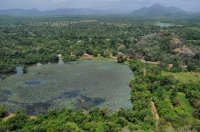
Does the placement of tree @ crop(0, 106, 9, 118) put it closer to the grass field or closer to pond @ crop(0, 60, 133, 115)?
pond @ crop(0, 60, 133, 115)

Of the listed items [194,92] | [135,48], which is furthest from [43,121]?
[135,48]

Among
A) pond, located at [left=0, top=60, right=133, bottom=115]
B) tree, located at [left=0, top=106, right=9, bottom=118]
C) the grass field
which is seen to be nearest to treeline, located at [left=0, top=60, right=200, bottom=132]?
tree, located at [left=0, top=106, right=9, bottom=118]

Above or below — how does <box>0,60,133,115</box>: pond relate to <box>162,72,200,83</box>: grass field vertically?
below

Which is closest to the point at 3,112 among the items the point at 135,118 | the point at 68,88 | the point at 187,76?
the point at 68,88

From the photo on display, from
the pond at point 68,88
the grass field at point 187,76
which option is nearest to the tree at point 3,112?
the pond at point 68,88

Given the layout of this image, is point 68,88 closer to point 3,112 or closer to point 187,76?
point 3,112

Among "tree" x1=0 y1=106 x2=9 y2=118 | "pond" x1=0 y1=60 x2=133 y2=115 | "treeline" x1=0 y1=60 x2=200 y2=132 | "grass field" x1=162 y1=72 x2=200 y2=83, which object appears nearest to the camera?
"treeline" x1=0 y1=60 x2=200 y2=132
